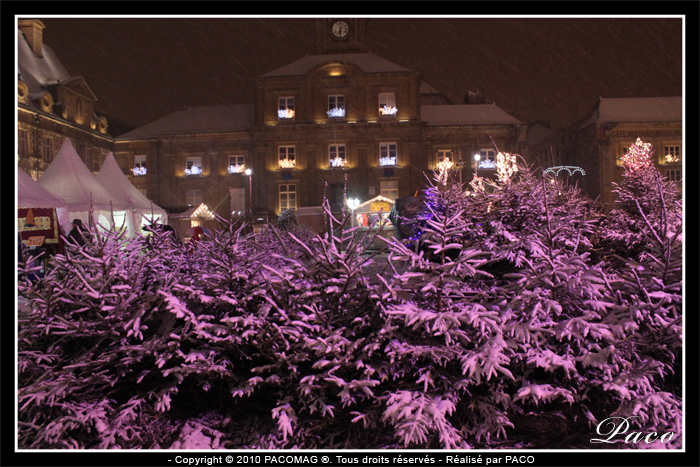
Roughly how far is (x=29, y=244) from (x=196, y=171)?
124 ft

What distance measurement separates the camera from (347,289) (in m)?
3.72

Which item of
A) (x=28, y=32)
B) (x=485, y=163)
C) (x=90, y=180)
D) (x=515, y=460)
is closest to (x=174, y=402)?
(x=515, y=460)

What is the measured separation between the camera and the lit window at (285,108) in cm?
4456

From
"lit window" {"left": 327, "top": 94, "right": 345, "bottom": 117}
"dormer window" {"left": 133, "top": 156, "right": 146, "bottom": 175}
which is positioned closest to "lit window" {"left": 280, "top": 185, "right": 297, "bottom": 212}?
"lit window" {"left": 327, "top": 94, "right": 345, "bottom": 117}

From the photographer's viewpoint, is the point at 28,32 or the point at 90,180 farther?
the point at 28,32

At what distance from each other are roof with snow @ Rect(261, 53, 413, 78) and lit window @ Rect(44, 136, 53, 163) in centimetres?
1953

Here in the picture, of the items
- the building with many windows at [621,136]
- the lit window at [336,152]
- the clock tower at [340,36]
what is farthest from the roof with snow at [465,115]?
the clock tower at [340,36]

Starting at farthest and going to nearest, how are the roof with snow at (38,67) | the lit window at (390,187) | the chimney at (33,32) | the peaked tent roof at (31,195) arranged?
the lit window at (390,187) → the chimney at (33,32) → the roof with snow at (38,67) → the peaked tent roof at (31,195)

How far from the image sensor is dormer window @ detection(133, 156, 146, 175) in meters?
46.8

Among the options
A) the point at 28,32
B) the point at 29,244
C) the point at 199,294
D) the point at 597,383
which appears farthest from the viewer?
the point at 28,32

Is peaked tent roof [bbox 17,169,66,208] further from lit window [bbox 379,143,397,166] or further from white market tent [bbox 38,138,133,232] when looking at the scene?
lit window [bbox 379,143,397,166]

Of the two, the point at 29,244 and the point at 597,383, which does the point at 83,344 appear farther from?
the point at 29,244

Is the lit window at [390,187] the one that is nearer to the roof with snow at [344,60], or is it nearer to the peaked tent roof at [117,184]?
the roof with snow at [344,60]

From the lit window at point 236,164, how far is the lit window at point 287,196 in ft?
16.0
